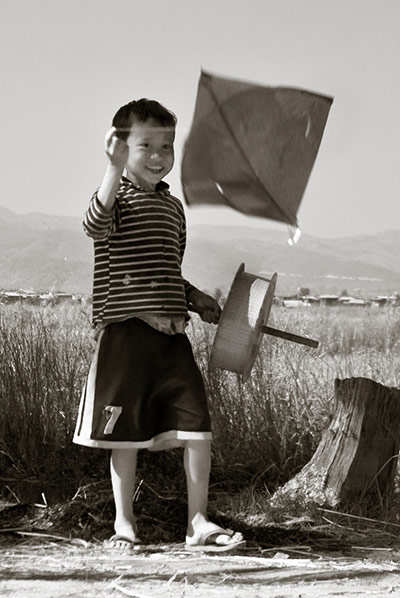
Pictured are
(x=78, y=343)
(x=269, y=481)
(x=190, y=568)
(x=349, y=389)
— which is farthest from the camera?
(x=78, y=343)

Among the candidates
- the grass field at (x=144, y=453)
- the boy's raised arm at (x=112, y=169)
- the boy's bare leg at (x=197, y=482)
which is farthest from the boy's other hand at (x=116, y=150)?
the grass field at (x=144, y=453)

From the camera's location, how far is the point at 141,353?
3998 mm

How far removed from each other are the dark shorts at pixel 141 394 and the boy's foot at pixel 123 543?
0.42m

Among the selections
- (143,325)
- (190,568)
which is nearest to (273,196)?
(143,325)

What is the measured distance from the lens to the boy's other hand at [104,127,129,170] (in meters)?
3.79

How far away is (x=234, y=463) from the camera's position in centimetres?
491

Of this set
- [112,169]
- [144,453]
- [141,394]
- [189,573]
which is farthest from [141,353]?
[144,453]

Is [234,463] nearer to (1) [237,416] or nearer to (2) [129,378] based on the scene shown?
(1) [237,416]

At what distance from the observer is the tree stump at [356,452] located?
4.46m

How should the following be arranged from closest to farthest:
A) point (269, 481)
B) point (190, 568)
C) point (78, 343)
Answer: point (190, 568) < point (269, 481) < point (78, 343)

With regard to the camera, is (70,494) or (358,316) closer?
(70,494)

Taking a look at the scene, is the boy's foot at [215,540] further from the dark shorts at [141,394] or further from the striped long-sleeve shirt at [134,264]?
the striped long-sleeve shirt at [134,264]

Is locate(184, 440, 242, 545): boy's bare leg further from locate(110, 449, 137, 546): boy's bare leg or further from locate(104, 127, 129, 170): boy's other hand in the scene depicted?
locate(104, 127, 129, 170): boy's other hand

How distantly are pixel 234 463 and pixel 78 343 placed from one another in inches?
51.1
